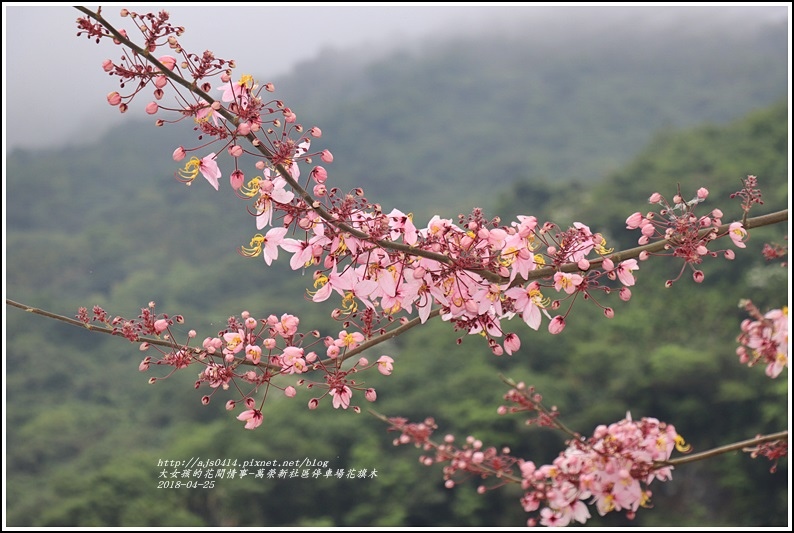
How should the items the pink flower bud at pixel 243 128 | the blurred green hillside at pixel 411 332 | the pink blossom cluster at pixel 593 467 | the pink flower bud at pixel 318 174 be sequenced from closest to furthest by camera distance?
the pink flower bud at pixel 243 128
the pink flower bud at pixel 318 174
the pink blossom cluster at pixel 593 467
the blurred green hillside at pixel 411 332

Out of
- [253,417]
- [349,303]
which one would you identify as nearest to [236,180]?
[349,303]

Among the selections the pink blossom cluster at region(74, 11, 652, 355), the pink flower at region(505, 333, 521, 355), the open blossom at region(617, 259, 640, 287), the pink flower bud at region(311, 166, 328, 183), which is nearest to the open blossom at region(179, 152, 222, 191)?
the pink blossom cluster at region(74, 11, 652, 355)

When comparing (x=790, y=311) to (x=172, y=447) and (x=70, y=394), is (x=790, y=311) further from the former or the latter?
(x=70, y=394)

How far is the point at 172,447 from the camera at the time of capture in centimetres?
1733

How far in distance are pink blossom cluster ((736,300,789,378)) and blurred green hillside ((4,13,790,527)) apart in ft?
2.84

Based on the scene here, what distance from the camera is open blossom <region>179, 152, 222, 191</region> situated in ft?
3.75

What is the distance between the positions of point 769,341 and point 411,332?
749 inches

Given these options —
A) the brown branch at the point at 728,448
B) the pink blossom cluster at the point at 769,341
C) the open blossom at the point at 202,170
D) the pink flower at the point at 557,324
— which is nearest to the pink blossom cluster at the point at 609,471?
the brown branch at the point at 728,448

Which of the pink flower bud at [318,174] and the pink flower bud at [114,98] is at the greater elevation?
the pink flower bud at [318,174]

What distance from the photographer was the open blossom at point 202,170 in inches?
44.9

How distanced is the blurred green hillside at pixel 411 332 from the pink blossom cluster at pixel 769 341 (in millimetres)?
865

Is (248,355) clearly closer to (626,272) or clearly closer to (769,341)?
(626,272)

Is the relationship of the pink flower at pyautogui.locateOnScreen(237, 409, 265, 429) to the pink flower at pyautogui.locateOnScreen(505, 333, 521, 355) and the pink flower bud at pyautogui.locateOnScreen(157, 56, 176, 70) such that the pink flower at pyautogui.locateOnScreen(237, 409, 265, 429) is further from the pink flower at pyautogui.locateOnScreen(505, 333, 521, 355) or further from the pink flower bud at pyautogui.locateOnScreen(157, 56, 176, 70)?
the pink flower bud at pyautogui.locateOnScreen(157, 56, 176, 70)

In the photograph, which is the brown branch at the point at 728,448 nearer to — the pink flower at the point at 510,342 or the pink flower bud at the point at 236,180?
the pink flower at the point at 510,342
